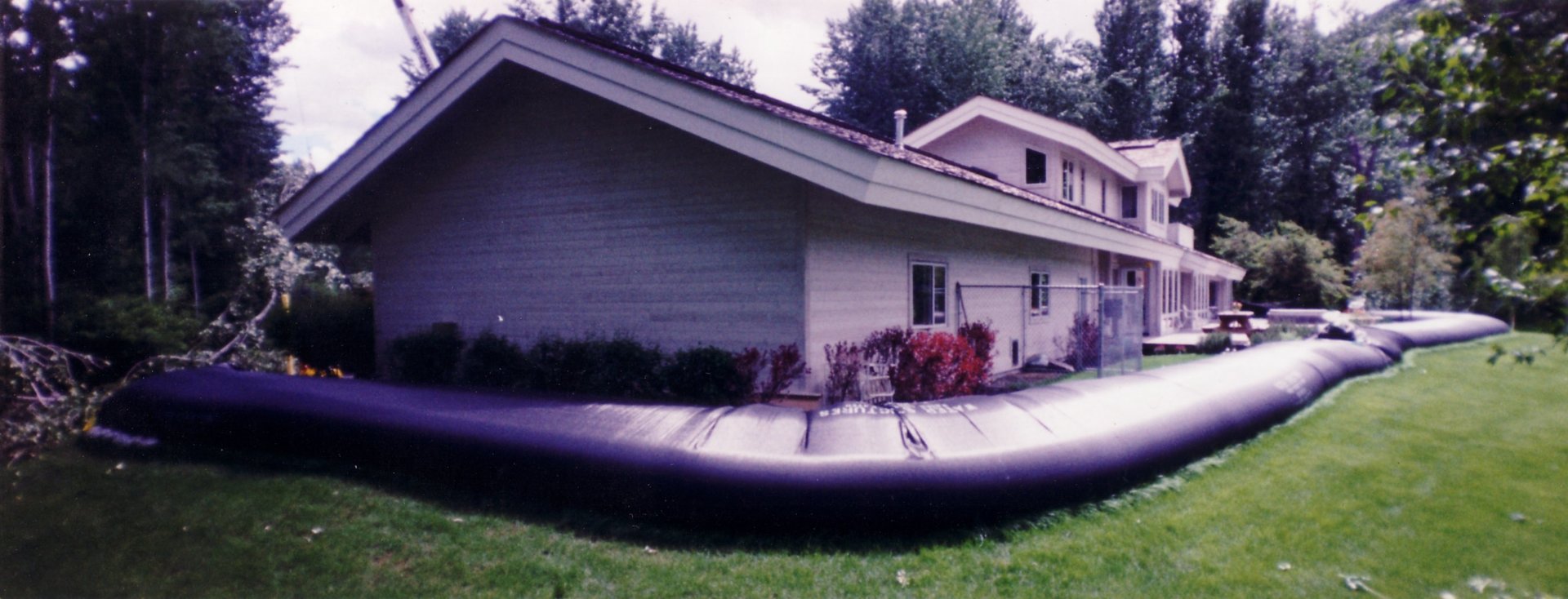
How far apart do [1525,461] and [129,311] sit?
16.6 meters

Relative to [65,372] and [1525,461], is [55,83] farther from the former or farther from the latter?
[1525,461]

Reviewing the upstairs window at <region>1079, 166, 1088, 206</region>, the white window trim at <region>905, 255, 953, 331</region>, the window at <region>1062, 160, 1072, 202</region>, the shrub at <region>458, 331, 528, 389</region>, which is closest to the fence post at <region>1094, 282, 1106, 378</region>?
the white window trim at <region>905, 255, 953, 331</region>

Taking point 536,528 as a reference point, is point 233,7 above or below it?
above

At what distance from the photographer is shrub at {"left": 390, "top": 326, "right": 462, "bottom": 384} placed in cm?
991

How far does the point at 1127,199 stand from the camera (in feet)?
71.8

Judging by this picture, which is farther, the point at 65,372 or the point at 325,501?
the point at 65,372

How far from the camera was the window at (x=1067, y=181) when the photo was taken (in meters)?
17.3

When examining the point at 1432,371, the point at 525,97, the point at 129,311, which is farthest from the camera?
the point at 1432,371

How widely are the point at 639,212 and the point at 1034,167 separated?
1090cm

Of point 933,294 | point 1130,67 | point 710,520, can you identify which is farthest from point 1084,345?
point 1130,67

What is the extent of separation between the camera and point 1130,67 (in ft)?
127

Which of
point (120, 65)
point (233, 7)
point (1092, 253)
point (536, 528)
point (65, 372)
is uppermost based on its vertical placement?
point (233, 7)

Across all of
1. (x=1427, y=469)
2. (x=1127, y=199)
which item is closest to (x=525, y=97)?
(x=1427, y=469)

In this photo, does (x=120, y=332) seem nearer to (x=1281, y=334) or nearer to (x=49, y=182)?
(x=49, y=182)
